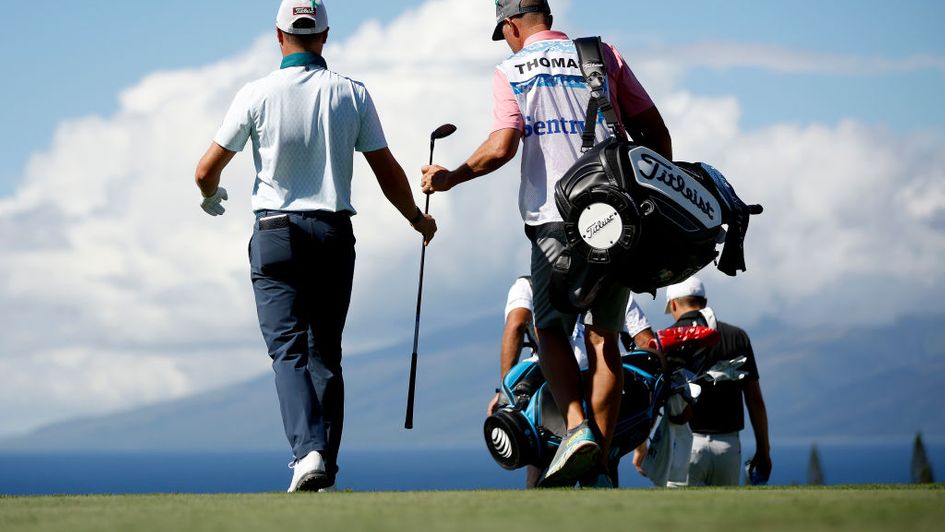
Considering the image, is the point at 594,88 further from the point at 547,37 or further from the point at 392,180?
the point at 392,180

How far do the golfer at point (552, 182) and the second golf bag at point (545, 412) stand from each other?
838mm

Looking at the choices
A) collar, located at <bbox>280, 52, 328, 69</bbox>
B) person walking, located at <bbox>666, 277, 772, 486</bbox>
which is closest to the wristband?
collar, located at <bbox>280, 52, 328, 69</bbox>

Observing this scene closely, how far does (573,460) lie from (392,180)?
1859 mm

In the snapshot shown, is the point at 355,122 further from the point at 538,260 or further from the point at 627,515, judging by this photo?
the point at 627,515

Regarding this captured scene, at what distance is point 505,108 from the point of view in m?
7.62

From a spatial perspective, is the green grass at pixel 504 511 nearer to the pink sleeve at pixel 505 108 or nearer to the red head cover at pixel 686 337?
the pink sleeve at pixel 505 108

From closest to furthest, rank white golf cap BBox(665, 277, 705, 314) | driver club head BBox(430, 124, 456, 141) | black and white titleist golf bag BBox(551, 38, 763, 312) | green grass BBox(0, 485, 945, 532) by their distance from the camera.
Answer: green grass BBox(0, 485, 945, 532)
black and white titleist golf bag BBox(551, 38, 763, 312)
driver club head BBox(430, 124, 456, 141)
white golf cap BBox(665, 277, 705, 314)

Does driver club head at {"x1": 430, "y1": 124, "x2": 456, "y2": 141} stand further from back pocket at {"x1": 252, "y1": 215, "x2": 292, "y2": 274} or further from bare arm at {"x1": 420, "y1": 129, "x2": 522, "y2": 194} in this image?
back pocket at {"x1": 252, "y1": 215, "x2": 292, "y2": 274}

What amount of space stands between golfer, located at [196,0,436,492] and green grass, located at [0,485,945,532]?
1.01 meters

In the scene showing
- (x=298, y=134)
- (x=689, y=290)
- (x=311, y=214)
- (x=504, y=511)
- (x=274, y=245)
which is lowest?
(x=504, y=511)

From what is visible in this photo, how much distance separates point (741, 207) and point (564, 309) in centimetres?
114

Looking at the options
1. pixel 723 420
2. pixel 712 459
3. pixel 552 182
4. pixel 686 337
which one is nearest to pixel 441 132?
pixel 552 182

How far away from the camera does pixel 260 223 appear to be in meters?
7.64

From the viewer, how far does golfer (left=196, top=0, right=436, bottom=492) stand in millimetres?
7551
